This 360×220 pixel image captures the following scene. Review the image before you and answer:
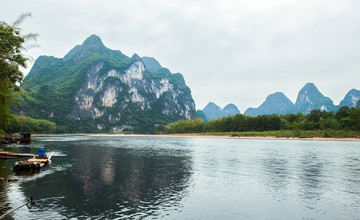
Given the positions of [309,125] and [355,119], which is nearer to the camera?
[355,119]

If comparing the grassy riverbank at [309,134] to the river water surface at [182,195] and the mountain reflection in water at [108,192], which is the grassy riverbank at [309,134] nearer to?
the river water surface at [182,195]

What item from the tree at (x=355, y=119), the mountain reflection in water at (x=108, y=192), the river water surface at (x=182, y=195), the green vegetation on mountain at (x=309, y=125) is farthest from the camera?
the green vegetation on mountain at (x=309, y=125)

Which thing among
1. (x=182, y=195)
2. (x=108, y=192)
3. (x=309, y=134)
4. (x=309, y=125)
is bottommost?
(x=182, y=195)

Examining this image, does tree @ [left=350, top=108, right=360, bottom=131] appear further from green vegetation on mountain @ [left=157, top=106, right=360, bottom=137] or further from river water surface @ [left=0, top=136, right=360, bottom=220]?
river water surface @ [left=0, top=136, right=360, bottom=220]

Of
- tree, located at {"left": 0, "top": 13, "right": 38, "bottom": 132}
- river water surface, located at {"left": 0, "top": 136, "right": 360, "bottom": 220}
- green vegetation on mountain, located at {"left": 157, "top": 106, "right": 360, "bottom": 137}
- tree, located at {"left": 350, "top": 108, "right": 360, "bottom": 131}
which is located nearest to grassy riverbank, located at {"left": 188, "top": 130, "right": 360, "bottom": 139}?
green vegetation on mountain, located at {"left": 157, "top": 106, "right": 360, "bottom": 137}

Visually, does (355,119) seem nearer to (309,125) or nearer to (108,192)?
(309,125)

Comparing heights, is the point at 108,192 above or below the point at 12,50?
below

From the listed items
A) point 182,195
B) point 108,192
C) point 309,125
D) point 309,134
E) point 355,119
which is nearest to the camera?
point 182,195

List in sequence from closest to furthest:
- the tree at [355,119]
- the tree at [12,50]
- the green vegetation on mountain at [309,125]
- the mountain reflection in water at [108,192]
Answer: the mountain reflection in water at [108,192] → the tree at [12,50] → the tree at [355,119] → the green vegetation on mountain at [309,125]

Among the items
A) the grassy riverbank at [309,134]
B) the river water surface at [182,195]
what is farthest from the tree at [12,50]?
the grassy riverbank at [309,134]

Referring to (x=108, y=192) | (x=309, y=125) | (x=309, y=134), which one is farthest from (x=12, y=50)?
(x=309, y=125)

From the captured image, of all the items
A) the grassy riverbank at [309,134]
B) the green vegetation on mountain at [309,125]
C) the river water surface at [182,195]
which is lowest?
the river water surface at [182,195]

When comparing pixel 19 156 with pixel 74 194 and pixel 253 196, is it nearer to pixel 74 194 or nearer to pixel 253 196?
pixel 74 194

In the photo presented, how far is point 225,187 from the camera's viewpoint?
28547 millimetres
